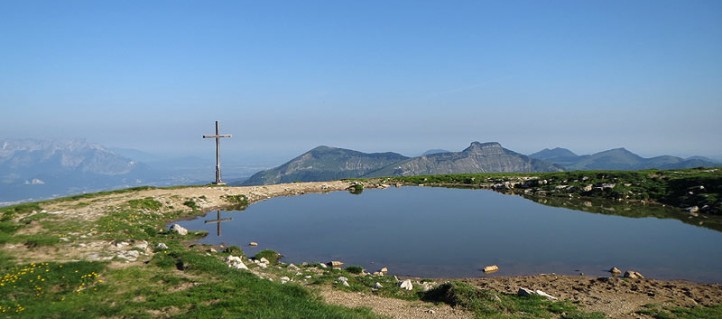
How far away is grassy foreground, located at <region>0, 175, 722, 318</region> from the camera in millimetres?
15539

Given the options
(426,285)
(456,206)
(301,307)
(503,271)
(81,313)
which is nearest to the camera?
(81,313)

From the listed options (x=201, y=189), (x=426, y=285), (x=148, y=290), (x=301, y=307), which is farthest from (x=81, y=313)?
(x=201, y=189)

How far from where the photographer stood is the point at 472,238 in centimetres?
3438

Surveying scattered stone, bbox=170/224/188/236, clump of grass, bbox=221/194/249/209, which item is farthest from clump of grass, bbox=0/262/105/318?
clump of grass, bbox=221/194/249/209

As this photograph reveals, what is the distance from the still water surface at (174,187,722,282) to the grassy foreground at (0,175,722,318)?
517 cm

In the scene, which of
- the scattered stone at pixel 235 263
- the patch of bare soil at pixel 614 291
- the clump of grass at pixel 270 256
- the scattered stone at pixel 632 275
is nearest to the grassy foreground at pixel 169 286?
the clump of grass at pixel 270 256

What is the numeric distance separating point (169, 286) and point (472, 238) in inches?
941

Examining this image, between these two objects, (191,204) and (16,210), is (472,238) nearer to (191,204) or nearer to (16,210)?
(191,204)

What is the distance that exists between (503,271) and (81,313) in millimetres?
22025

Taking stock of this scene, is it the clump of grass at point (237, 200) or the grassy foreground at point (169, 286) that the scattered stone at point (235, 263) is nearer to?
the grassy foreground at point (169, 286)

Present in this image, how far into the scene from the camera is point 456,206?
164 feet

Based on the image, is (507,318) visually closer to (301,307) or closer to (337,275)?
(301,307)

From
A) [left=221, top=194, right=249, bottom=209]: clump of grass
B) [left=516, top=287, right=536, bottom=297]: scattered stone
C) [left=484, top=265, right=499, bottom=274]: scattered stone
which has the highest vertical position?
[left=221, top=194, right=249, bottom=209]: clump of grass

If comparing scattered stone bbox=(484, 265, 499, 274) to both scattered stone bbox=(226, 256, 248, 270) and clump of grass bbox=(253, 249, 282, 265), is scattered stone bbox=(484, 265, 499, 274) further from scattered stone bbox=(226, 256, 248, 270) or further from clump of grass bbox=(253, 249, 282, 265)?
scattered stone bbox=(226, 256, 248, 270)
